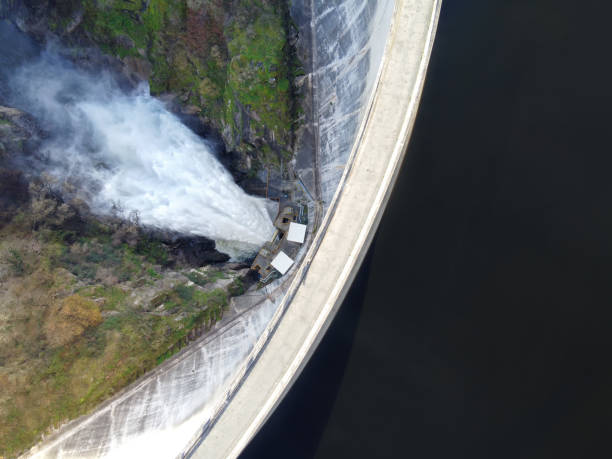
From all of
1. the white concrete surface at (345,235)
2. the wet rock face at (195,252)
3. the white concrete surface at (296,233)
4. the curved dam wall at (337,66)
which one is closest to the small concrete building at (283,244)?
the white concrete surface at (296,233)

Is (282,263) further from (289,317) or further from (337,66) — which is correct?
(337,66)

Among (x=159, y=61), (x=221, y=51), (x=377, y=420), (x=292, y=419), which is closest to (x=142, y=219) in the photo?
(x=159, y=61)

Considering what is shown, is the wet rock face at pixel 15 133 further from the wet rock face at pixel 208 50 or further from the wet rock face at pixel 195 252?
the wet rock face at pixel 195 252

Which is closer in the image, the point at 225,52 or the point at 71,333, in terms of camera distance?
the point at 71,333

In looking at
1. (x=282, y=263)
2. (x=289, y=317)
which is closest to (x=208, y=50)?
(x=282, y=263)

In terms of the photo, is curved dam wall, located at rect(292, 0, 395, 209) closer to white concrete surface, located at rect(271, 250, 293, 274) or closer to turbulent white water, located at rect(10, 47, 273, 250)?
white concrete surface, located at rect(271, 250, 293, 274)

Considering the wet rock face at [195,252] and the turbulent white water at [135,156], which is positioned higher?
the turbulent white water at [135,156]
